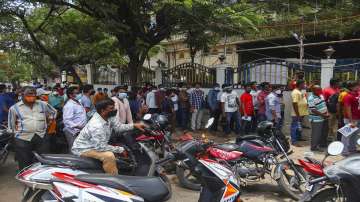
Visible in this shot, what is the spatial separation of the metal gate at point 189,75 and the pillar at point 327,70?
4066mm

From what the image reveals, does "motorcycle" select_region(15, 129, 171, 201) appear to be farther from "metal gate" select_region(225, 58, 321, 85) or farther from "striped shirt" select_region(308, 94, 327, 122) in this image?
"metal gate" select_region(225, 58, 321, 85)

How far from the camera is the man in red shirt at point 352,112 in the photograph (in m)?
7.62

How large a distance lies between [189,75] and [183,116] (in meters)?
2.94

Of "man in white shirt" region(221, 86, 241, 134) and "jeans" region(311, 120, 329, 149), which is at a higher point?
"man in white shirt" region(221, 86, 241, 134)

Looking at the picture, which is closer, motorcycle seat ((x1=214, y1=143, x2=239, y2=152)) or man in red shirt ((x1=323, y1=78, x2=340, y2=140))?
motorcycle seat ((x1=214, y1=143, x2=239, y2=152))

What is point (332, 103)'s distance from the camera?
8633mm

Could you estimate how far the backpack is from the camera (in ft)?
28.1

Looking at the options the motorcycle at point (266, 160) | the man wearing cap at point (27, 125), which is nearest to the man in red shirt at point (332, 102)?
the motorcycle at point (266, 160)

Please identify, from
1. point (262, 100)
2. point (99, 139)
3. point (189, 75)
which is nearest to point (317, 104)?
point (262, 100)

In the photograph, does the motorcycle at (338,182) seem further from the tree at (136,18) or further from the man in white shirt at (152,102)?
the man in white shirt at (152,102)

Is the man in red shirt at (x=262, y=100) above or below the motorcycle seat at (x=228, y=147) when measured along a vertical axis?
above

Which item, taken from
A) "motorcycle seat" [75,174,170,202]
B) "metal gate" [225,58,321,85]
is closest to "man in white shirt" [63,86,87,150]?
"motorcycle seat" [75,174,170,202]

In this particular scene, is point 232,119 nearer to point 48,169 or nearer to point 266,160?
point 266,160

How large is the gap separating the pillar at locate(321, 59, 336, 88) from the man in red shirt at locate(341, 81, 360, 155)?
260cm
